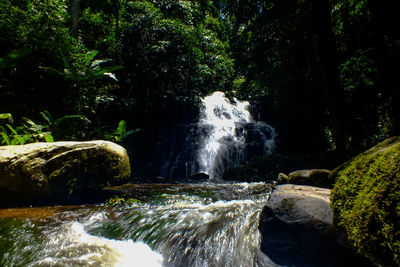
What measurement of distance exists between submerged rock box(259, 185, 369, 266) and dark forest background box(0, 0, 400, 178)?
4.47 ft

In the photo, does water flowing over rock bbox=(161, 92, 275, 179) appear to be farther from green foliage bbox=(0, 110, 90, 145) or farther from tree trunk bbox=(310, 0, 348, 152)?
tree trunk bbox=(310, 0, 348, 152)

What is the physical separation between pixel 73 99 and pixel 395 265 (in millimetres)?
8177

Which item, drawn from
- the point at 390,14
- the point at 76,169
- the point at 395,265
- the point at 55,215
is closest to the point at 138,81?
the point at 76,169

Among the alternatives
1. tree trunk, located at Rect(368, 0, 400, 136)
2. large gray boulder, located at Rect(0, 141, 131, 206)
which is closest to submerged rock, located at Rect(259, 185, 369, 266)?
tree trunk, located at Rect(368, 0, 400, 136)

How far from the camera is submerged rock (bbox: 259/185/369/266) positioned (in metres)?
1.70

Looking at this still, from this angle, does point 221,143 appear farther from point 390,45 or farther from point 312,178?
point 390,45

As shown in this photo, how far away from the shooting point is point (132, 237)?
2.76m

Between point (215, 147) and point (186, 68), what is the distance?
18.5 ft

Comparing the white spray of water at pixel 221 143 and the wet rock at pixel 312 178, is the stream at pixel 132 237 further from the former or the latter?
the white spray of water at pixel 221 143

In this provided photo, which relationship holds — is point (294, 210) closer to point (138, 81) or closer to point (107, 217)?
point (107, 217)

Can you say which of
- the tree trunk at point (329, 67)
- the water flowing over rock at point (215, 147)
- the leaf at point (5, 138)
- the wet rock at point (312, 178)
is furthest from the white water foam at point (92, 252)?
the water flowing over rock at point (215, 147)

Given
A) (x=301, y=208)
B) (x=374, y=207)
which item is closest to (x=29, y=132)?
(x=301, y=208)

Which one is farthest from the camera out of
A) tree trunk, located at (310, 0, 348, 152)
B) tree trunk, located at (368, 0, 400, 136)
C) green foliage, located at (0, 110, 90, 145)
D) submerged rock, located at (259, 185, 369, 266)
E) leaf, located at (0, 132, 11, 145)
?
green foliage, located at (0, 110, 90, 145)

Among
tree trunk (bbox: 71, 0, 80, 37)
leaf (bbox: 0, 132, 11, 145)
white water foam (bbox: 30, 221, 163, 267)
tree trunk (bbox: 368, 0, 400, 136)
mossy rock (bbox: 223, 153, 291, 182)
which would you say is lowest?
white water foam (bbox: 30, 221, 163, 267)
